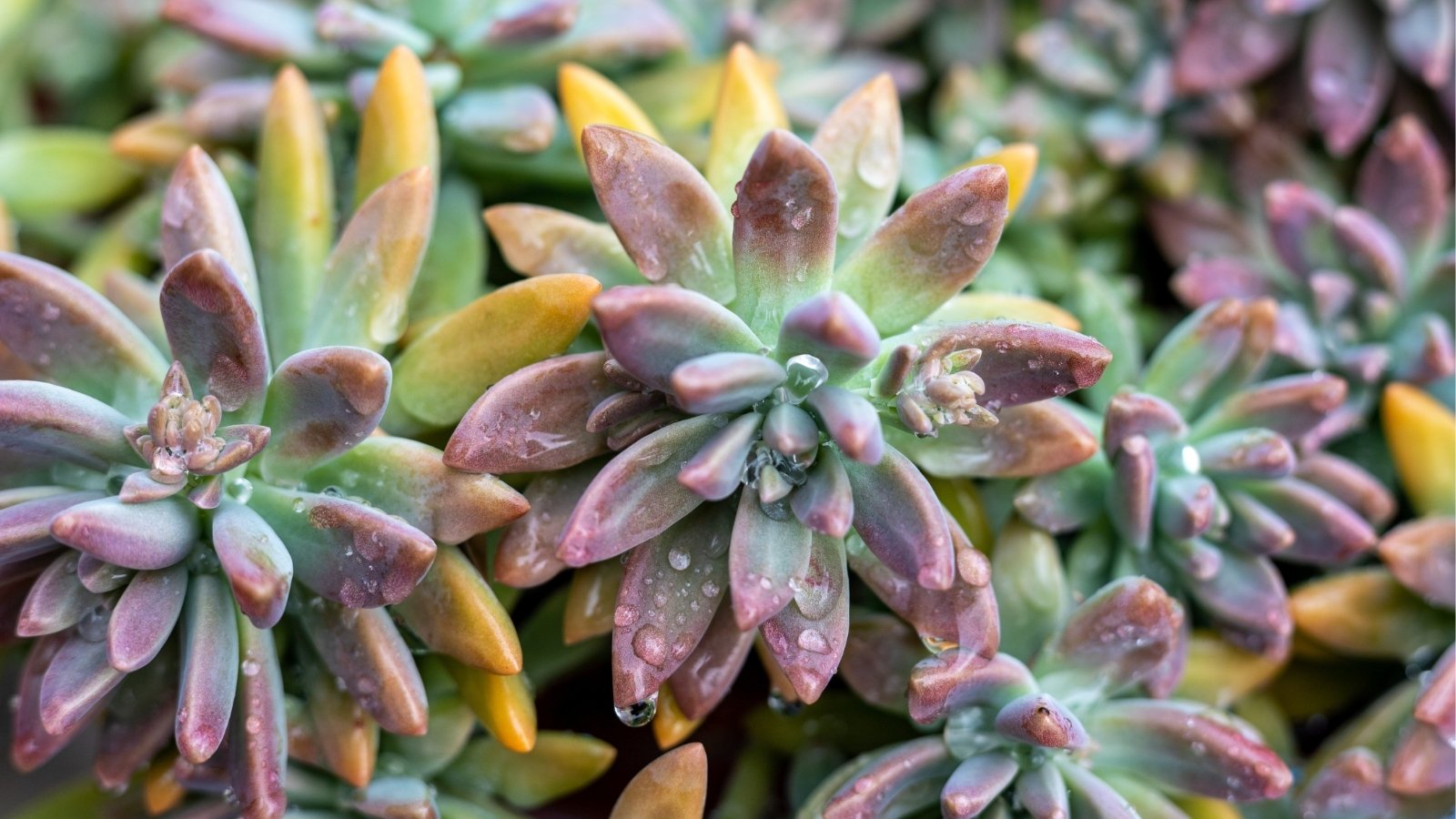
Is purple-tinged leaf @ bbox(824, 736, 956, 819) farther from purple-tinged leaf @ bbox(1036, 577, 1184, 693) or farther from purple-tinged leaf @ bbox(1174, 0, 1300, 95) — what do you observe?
purple-tinged leaf @ bbox(1174, 0, 1300, 95)

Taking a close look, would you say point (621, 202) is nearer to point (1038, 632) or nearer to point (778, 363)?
point (778, 363)

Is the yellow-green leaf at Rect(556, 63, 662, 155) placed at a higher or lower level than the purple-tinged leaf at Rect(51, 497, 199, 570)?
higher

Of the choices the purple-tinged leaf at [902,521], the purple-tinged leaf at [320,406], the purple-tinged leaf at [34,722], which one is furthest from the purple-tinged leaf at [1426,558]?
the purple-tinged leaf at [34,722]

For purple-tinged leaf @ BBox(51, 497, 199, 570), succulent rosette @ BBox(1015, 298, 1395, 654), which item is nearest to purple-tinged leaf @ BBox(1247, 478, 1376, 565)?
succulent rosette @ BBox(1015, 298, 1395, 654)

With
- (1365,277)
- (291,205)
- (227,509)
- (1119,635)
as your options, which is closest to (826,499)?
(1119,635)

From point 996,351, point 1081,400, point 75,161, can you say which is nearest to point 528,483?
point 996,351

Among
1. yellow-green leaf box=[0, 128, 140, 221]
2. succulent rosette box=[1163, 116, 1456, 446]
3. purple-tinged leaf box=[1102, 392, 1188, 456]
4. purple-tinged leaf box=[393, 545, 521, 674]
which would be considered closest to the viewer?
purple-tinged leaf box=[393, 545, 521, 674]
